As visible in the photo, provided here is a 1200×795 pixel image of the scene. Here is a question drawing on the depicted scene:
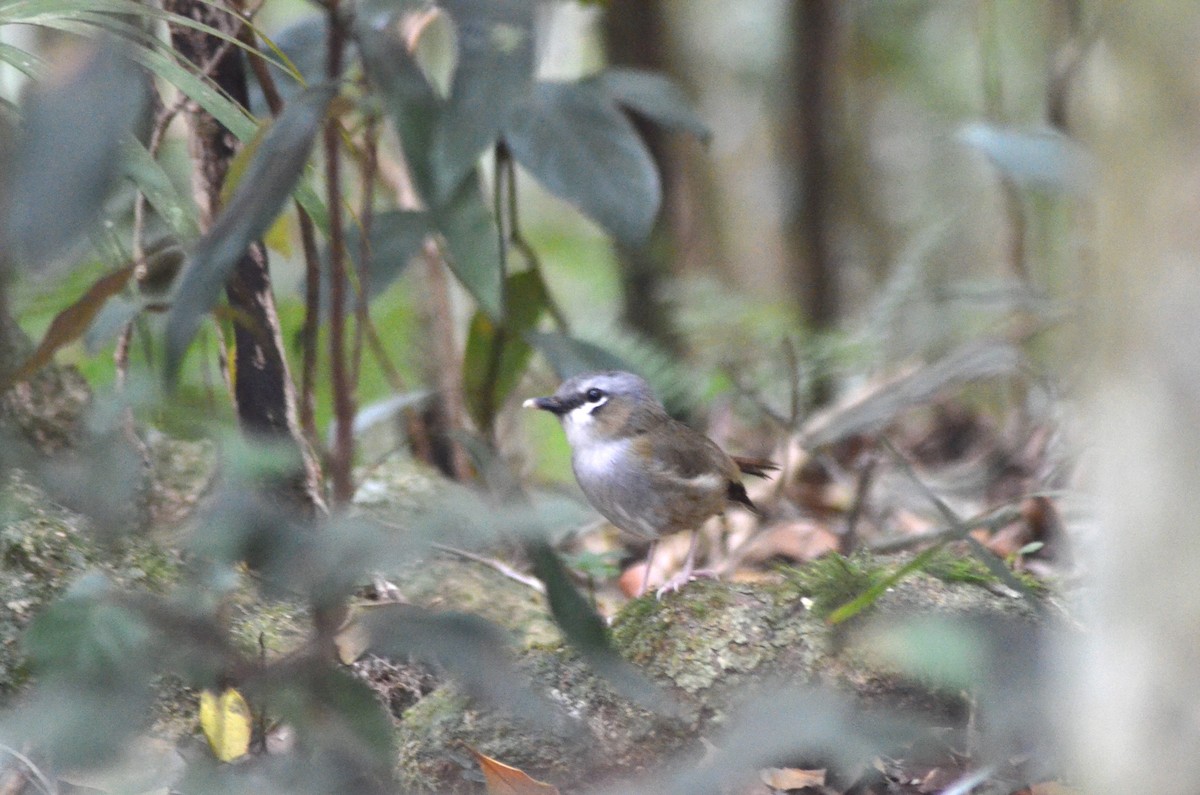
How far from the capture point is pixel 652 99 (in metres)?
3.69

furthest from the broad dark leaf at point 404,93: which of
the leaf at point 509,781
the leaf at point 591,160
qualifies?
the leaf at point 591,160

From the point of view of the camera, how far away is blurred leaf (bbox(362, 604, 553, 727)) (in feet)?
5.00

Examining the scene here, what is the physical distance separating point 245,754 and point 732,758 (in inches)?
39.1

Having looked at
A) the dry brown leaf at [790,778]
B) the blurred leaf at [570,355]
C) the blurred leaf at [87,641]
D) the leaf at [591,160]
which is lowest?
the dry brown leaf at [790,778]

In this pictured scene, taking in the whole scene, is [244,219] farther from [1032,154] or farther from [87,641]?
[1032,154]

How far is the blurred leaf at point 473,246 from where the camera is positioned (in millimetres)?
2805

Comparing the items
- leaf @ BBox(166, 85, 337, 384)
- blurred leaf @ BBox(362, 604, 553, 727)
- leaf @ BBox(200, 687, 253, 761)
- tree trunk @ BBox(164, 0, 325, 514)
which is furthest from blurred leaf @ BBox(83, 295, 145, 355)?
blurred leaf @ BBox(362, 604, 553, 727)

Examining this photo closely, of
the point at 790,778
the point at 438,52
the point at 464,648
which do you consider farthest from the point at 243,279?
the point at 438,52

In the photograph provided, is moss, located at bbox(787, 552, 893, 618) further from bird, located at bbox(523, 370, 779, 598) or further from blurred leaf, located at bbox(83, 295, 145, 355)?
blurred leaf, located at bbox(83, 295, 145, 355)

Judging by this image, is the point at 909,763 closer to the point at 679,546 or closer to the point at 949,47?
the point at 679,546

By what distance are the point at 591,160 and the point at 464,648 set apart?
2035mm

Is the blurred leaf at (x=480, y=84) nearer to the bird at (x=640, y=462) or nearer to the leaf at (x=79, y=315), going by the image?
the leaf at (x=79, y=315)

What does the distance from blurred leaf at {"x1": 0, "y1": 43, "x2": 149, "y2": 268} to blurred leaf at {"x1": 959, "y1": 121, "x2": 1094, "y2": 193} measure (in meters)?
2.75

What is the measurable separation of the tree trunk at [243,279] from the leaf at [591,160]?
83 centimetres
